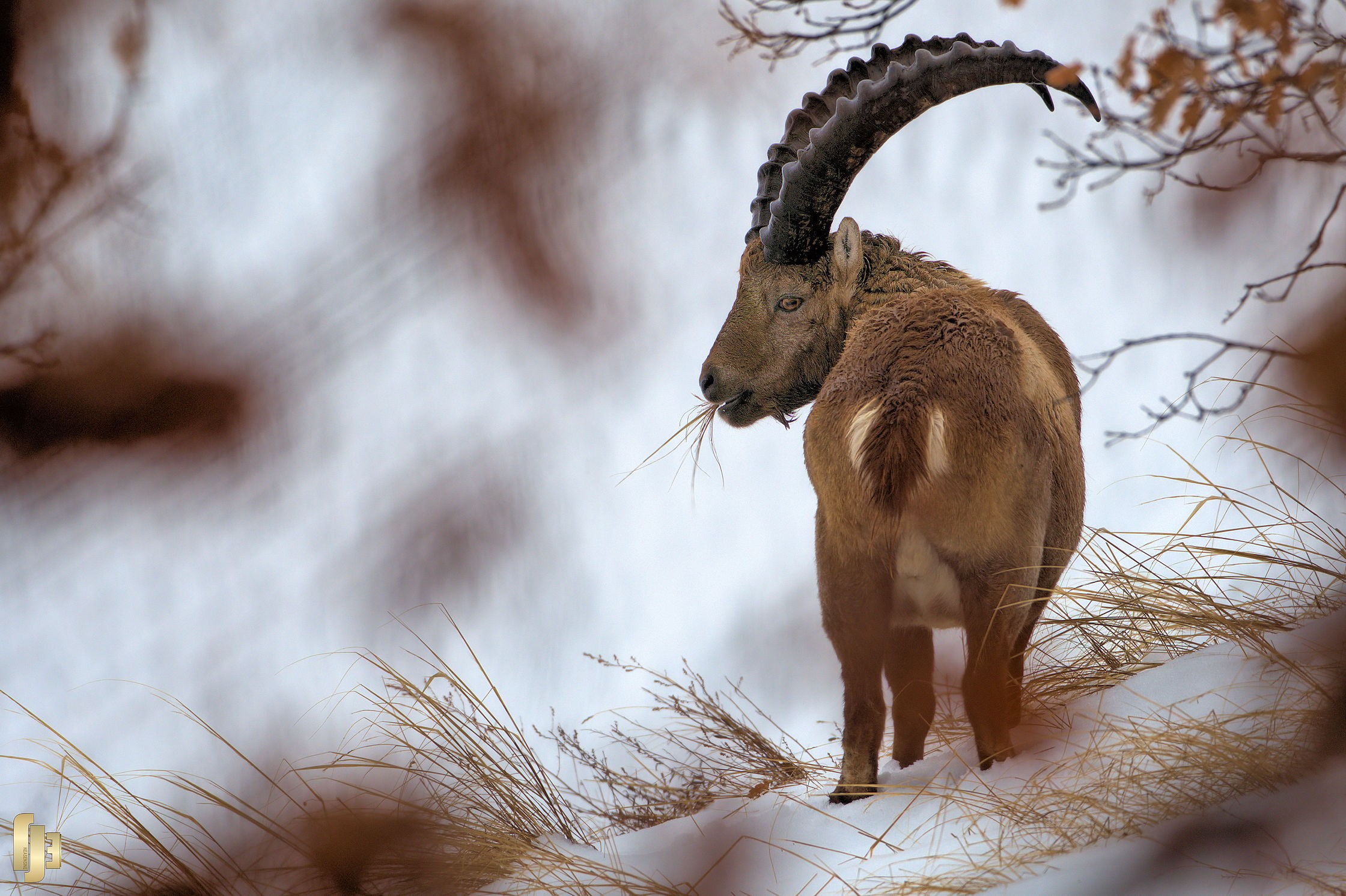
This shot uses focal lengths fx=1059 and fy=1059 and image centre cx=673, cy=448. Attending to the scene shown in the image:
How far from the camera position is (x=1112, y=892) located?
184 centimetres

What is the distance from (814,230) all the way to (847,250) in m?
0.12

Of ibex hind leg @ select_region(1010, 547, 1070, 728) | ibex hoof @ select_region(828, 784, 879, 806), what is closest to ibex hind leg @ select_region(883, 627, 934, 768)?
ibex hind leg @ select_region(1010, 547, 1070, 728)

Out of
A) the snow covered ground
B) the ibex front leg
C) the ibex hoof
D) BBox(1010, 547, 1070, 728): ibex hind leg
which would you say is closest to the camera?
the snow covered ground

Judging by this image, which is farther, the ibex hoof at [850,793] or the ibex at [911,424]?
the ibex hoof at [850,793]

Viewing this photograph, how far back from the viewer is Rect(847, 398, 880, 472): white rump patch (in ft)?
8.30

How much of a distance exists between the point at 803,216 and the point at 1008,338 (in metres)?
0.86

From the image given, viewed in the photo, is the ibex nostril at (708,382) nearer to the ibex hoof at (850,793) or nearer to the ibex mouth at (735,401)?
the ibex mouth at (735,401)

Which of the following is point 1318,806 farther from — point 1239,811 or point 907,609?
point 907,609

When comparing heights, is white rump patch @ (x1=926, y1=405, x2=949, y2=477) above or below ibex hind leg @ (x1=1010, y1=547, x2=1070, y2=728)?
above

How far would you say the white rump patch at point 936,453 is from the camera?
2463mm

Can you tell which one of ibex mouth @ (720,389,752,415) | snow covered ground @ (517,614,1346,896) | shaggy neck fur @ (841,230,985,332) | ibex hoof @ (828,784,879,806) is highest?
shaggy neck fur @ (841,230,985,332)

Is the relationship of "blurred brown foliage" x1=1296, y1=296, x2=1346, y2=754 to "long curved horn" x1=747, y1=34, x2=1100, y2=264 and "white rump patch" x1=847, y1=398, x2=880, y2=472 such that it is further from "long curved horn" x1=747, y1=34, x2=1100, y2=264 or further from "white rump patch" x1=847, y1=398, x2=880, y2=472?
"long curved horn" x1=747, y1=34, x2=1100, y2=264

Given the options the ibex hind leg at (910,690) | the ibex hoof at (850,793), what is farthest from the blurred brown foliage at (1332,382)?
the ibex hind leg at (910,690)

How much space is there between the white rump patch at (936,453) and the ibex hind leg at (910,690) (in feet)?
2.48
